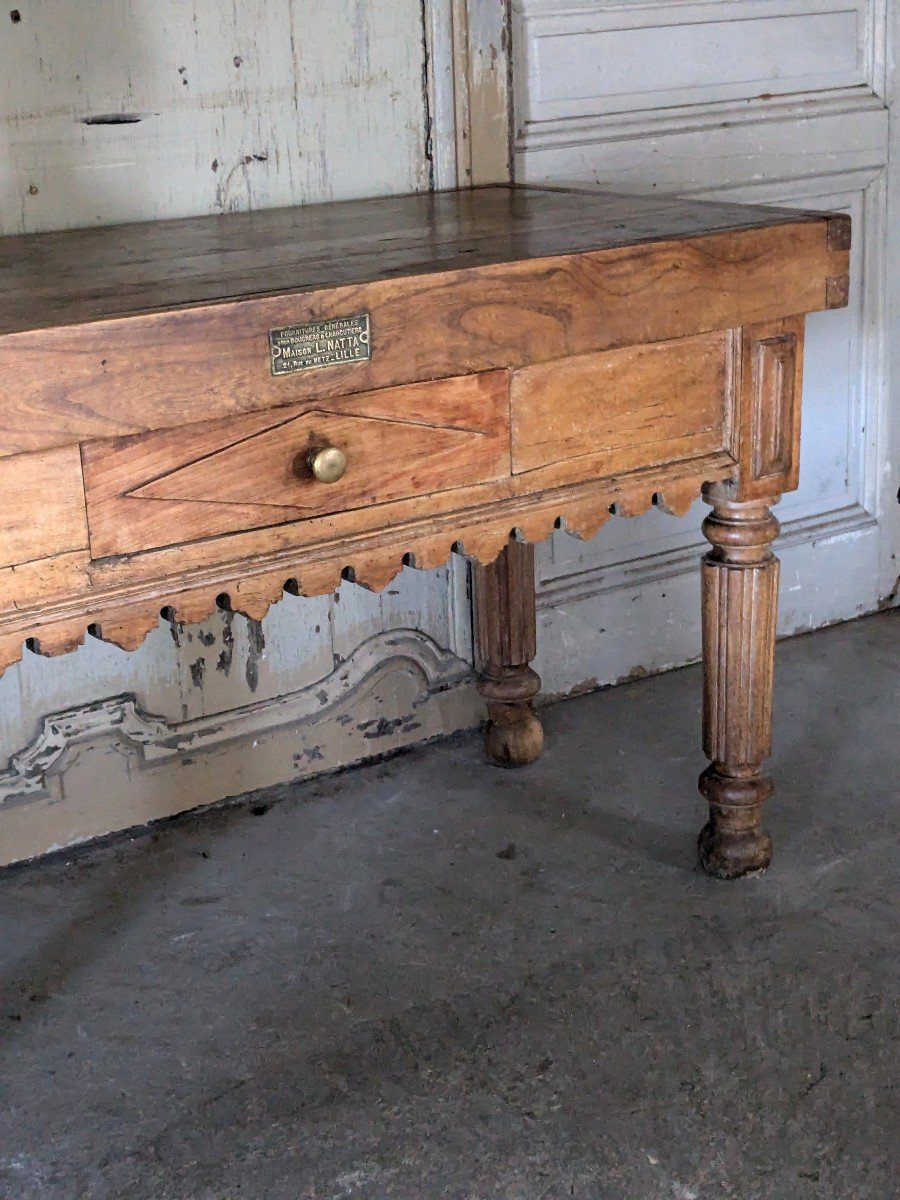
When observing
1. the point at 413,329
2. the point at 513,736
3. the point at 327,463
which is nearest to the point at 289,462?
the point at 327,463

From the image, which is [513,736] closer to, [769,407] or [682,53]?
[769,407]

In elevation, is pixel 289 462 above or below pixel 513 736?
above

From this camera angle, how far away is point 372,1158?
143cm

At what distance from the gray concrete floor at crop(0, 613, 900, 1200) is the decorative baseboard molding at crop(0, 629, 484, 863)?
0.14 ft

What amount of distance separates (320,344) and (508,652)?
902 millimetres

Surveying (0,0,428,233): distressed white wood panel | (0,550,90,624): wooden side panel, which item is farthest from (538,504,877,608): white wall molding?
(0,550,90,624): wooden side panel

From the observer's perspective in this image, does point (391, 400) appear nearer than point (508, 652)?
Yes

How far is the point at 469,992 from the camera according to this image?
5.50ft

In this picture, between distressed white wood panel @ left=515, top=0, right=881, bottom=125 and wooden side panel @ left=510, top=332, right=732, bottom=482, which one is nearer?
wooden side panel @ left=510, top=332, right=732, bottom=482

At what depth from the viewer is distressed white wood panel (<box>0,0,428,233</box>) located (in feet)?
5.73

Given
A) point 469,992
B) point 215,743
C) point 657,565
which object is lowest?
point 469,992

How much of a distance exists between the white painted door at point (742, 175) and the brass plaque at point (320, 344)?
0.93 metres

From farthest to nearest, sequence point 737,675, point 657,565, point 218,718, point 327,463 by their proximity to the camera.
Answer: point 657,565 → point 218,718 → point 737,675 → point 327,463

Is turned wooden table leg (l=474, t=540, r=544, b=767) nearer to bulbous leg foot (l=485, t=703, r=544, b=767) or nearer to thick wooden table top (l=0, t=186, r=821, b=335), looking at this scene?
bulbous leg foot (l=485, t=703, r=544, b=767)
